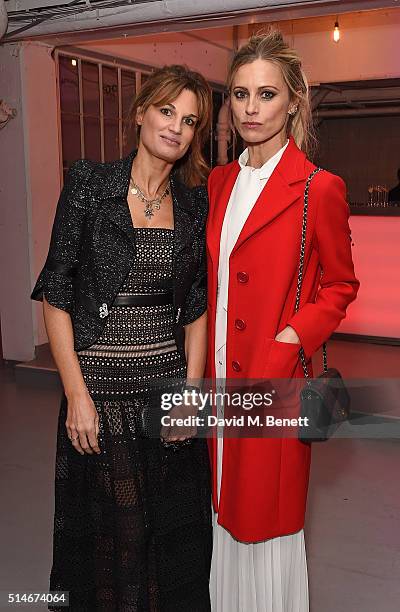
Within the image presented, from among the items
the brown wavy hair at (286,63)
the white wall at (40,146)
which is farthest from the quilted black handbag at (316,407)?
the white wall at (40,146)

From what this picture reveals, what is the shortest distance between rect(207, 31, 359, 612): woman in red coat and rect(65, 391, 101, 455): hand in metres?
0.36

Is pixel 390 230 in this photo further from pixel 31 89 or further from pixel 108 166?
pixel 108 166

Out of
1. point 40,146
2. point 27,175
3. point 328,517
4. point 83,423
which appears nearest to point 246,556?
point 83,423

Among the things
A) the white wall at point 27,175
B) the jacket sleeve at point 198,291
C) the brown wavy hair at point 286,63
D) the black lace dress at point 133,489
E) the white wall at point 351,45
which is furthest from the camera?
the white wall at point 351,45

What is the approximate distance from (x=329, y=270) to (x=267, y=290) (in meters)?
0.16

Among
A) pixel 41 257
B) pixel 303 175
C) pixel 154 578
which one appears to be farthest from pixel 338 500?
pixel 41 257

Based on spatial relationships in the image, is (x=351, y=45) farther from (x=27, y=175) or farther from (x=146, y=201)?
(x=146, y=201)

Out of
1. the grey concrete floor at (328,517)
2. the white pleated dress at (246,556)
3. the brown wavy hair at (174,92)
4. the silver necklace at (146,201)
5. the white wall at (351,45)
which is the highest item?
the white wall at (351,45)

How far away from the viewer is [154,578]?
75.9 inches

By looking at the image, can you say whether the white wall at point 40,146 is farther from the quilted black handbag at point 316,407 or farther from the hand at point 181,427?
the quilted black handbag at point 316,407

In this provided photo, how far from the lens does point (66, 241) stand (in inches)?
68.7

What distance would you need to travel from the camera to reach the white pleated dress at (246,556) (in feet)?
6.02

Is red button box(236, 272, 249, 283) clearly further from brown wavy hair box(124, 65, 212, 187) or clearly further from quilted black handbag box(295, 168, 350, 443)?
brown wavy hair box(124, 65, 212, 187)

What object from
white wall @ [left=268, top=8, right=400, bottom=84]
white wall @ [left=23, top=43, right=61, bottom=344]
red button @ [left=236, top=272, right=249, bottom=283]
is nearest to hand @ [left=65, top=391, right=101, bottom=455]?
red button @ [left=236, top=272, right=249, bottom=283]
